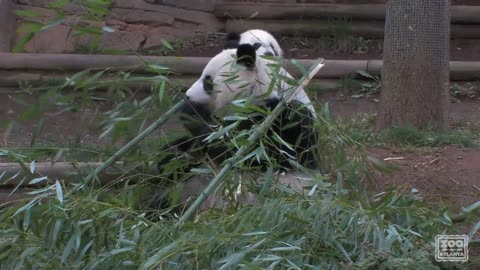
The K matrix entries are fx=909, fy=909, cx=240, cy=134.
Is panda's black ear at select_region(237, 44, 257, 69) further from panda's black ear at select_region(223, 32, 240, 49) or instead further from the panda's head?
panda's black ear at select_region(223, 32, 240, 49)

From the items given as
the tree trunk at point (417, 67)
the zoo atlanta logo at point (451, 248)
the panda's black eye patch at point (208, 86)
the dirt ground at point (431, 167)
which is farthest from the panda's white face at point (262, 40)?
the zoo atlanta logo at point (451, 248)

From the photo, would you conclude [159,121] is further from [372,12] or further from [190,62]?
[372,12]

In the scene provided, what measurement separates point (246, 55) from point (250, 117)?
1.00 meters

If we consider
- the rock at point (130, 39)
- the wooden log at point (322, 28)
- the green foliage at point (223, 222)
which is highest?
the green foliage at point (223, 222)

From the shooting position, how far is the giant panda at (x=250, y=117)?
13.3 feet

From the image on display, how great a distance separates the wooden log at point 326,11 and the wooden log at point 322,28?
0.06m

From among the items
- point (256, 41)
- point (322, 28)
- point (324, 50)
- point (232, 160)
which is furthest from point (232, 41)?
point (322, 28)

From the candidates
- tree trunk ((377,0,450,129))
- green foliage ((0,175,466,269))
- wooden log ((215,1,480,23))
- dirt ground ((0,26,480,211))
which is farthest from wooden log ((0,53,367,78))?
green foliage ((0,175,466,269))

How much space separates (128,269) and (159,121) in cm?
79

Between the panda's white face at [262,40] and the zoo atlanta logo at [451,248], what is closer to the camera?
the zoo atlanta logo at [451,248]

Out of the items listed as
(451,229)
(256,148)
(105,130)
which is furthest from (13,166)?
(451,229)

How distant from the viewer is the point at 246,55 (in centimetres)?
481

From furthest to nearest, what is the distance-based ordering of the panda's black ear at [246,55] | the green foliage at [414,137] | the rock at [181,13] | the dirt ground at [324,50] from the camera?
the rock at [181,13], the dirt ground at [324,50], the green foliage at [414,137], the panda's black ear at [246,55]

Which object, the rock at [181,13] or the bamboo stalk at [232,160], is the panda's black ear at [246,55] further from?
the rock at [181,13]
